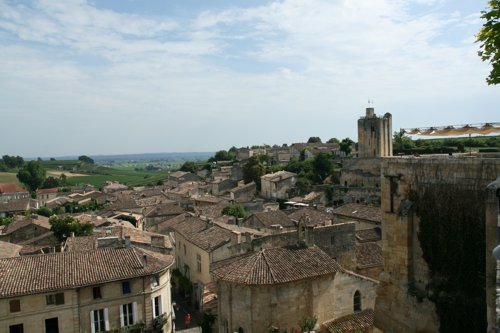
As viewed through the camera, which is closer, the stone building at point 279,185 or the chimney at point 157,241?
the chimney at point 157,241

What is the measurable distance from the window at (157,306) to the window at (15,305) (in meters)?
7.07

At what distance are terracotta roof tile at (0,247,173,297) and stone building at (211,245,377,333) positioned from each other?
6201mm

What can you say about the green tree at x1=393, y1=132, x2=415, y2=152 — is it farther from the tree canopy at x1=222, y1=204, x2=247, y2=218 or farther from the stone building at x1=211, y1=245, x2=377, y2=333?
the stone building at x1=211, y1=245, x2=377, y2=333

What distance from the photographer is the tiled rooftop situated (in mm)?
20969

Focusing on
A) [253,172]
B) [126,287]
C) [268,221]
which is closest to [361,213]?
[268,221]

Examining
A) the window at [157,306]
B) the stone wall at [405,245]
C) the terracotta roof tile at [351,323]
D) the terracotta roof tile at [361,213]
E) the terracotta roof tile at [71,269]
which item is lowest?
the window at [157,306]

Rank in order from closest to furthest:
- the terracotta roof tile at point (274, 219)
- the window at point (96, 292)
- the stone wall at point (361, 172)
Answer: the window at point (96, 292)
the terracotta roof tile at point (274, 219)
the stone wall at point (361, 172)

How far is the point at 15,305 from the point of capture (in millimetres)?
22766

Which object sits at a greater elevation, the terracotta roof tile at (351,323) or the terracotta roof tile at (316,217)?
the terracotta roof tile at (316,217)

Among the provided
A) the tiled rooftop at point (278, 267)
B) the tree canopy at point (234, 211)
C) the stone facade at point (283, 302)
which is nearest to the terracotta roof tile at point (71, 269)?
the tiled rooftop at point (278, 267)

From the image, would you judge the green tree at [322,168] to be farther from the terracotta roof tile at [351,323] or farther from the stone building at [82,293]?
the terracotta roof tile at [351,323]

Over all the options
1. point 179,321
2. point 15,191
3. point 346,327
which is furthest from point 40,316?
point 15,191

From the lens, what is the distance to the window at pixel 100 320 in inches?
949

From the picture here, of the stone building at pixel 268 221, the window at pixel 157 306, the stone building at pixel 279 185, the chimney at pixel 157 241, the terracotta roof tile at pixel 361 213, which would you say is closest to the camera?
the window at pixel 157 306
